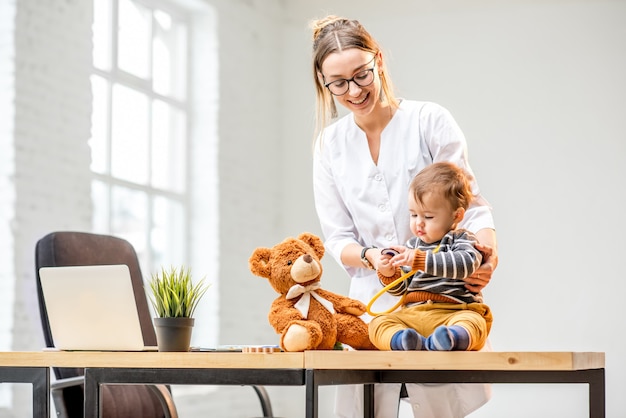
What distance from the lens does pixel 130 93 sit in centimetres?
515

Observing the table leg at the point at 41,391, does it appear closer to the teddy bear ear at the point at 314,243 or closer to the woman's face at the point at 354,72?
the teddy bear ear at the point at 314,243

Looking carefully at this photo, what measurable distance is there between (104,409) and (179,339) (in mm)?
1071

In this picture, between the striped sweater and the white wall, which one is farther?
the white wall

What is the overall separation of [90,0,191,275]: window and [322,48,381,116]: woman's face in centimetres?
269

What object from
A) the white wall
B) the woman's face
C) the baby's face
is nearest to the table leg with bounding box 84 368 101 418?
the baby's face

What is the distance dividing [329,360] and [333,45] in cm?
87

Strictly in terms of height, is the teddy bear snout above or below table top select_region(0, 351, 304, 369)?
above

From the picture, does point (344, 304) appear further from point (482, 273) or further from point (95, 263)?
point (95, 263)

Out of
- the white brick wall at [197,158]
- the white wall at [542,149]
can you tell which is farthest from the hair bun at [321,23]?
the white wall at [542,149]

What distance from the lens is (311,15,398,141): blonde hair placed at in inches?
84.8

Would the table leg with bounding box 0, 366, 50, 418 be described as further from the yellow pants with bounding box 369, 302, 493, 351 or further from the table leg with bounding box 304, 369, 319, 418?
the yellow pants with bounding box 369, 302, 493, 351

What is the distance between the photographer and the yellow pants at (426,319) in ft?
5.51

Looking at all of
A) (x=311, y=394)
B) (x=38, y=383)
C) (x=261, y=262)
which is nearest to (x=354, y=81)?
(x=261, y=262)

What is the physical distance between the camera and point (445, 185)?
1776 millimetres
